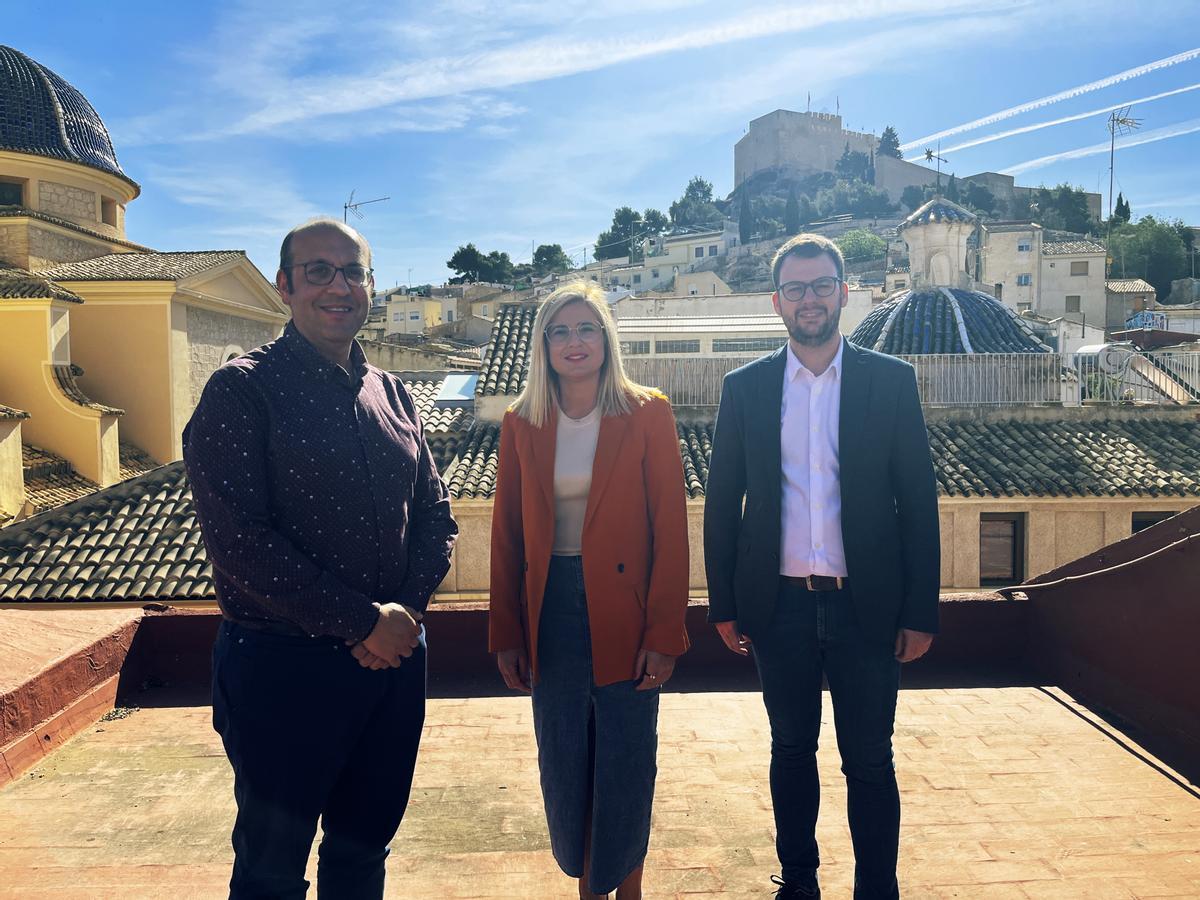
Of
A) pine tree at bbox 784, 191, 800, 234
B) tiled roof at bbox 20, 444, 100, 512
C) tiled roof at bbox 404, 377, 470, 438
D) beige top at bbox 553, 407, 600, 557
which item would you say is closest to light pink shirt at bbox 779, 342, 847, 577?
beige top at bbox 553, 407, 600, 557

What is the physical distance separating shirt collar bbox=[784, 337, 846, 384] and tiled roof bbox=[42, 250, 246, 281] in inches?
768

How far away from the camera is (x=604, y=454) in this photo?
2654mm

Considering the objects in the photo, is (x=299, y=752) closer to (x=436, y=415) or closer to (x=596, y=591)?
(x=596, y=591)

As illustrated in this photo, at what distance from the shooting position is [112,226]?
24.1 m

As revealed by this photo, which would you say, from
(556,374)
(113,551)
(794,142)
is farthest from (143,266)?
(794,142)

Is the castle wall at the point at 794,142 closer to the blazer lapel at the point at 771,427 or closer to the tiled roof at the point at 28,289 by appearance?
the tiled roof at the point at 28,289

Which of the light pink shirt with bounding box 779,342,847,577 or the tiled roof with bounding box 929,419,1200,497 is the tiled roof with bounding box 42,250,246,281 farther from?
the light pink shirt with bounding box 779,342,847,577

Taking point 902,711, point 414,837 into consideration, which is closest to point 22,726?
point 414,837

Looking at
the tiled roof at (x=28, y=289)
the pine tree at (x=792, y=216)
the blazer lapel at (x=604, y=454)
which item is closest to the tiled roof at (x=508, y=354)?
the tiled roof at (x=28, y=289)

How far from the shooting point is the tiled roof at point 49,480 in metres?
16.4

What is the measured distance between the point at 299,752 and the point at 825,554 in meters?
1.59

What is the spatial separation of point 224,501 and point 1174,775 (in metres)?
3.73

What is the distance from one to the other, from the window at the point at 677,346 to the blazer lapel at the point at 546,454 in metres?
19.1

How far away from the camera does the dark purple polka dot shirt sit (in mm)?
2166
